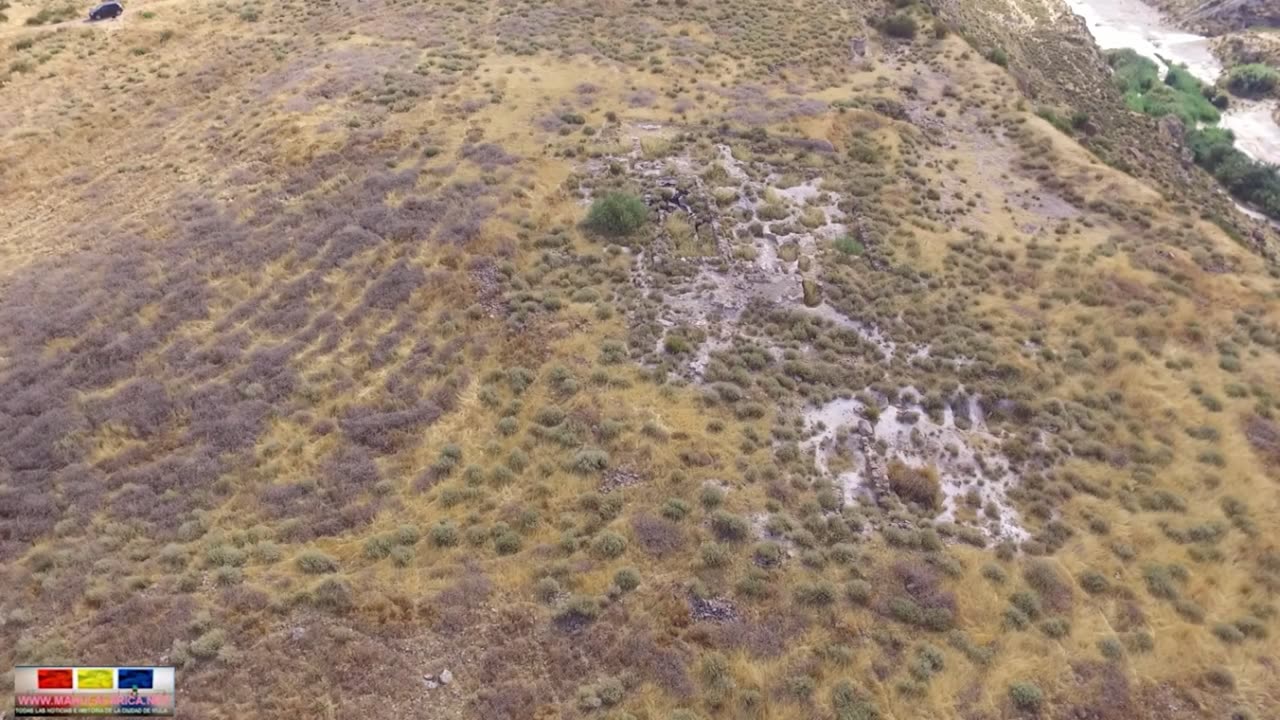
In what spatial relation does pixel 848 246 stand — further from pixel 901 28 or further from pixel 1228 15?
pixel 1228 15

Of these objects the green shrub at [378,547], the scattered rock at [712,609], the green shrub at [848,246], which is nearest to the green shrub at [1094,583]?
the scattered rock at [712,609]

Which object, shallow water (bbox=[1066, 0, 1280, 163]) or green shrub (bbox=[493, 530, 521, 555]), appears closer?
green shrub (bbox=[493, 530, 521, 555])

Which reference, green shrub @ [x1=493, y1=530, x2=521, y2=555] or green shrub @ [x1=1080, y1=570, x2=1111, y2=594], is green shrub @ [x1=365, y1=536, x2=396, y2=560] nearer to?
green shrub @ [x1=493, y1=530, x2=521, y2=555]

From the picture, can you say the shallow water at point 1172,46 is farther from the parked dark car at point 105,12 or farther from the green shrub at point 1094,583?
the parked dark car at point 105,12

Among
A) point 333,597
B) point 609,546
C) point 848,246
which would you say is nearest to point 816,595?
point 609,546

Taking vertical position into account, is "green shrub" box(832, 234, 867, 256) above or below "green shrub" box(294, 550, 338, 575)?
above

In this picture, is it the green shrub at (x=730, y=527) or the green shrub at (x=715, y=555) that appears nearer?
the green shrub at (x=715, y=555)

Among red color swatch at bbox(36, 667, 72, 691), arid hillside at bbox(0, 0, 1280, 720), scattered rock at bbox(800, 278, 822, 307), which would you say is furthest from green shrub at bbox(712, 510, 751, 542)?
red color swatch at bbox(36, 667, 72, 691)
